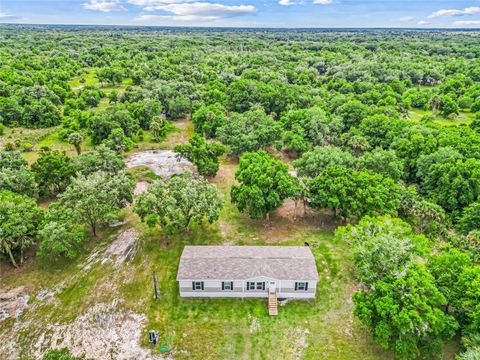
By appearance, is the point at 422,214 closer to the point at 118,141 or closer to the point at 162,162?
the point at 162,162

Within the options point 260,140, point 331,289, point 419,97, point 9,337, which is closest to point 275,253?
point 331,289

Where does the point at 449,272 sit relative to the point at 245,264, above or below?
above

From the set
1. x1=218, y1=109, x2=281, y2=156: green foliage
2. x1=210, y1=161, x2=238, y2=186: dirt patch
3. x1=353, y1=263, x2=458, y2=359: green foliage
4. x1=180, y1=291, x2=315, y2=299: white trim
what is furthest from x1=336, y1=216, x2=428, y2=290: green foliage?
x1=218, y1=109, x2=281, y2=156: green foliage

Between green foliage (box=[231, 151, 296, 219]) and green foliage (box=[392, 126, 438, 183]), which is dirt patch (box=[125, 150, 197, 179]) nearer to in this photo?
green foliage (box=[231, 151, 296, 219])

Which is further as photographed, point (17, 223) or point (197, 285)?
point (17, 223)

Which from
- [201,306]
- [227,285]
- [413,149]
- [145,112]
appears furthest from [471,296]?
[145,112]

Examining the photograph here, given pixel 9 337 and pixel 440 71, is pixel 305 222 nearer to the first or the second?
pixel 9 337
